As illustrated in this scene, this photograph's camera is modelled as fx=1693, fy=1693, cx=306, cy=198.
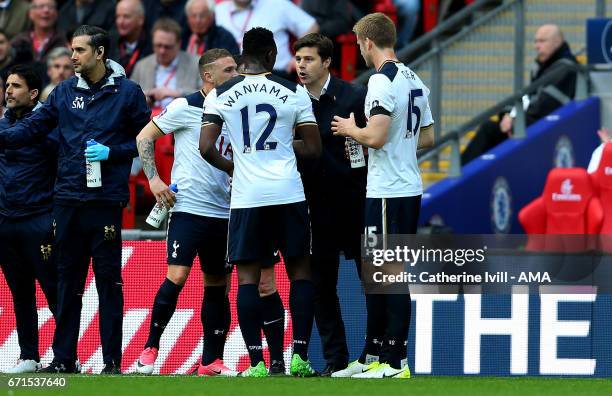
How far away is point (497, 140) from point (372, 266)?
6475mm

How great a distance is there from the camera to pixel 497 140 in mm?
17703

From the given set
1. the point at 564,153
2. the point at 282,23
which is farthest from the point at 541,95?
the point at 282,23

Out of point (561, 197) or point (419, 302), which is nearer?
point (419, 302)

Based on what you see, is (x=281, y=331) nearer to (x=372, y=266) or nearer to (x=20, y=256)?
(x=372, y=266)

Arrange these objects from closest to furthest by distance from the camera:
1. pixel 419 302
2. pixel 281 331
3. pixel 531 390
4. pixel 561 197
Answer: pixel 531 390, pixel 281 331, pixel 419 302, pixel 561 197

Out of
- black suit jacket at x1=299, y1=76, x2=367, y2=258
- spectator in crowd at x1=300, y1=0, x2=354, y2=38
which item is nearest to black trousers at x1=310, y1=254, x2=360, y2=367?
black suit jacket at x1=299, y1=76, x2=367, y2=258

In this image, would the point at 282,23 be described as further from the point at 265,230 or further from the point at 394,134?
the point at 265,230

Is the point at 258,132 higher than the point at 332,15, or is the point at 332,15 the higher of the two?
the point at 332,15

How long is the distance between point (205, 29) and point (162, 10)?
4.49ft

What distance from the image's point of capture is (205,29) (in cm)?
1692

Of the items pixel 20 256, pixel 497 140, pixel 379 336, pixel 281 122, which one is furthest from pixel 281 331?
pixel 497 140

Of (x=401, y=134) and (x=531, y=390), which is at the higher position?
(x=401, y=134)

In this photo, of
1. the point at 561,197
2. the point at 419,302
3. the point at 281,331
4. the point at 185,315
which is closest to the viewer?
the point at 281,331

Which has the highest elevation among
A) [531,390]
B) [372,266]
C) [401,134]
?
[401,134]
